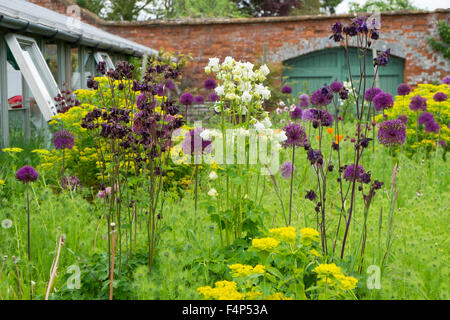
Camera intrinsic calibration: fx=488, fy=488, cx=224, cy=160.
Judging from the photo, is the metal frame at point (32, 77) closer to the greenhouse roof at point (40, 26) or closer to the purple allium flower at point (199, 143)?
the greenhouse roof at point (40, 26)

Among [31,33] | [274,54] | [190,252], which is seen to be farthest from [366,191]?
[274,54]

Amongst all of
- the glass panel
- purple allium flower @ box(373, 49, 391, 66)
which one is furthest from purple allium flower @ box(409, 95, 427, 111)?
the glass panel

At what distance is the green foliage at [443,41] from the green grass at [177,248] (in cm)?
1007

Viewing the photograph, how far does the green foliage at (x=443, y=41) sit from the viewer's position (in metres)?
13.1

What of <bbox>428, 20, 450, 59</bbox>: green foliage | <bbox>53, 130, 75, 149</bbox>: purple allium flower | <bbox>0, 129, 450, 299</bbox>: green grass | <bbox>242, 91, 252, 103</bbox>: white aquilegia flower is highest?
<bbox>428, 20, 450, 59</bbox>: green foliage

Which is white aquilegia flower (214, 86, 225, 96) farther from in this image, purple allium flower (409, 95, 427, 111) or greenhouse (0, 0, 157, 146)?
greenhouse (0, 0, 157, 146)

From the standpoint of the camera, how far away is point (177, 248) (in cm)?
258

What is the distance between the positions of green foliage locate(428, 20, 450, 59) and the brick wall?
16 cm

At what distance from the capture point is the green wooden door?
1384 centimetres

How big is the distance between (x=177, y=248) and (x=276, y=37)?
12393 millimetres

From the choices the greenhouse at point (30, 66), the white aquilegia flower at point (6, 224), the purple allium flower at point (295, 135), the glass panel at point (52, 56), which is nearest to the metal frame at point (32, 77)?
the greenhouse at point (30, 66)
